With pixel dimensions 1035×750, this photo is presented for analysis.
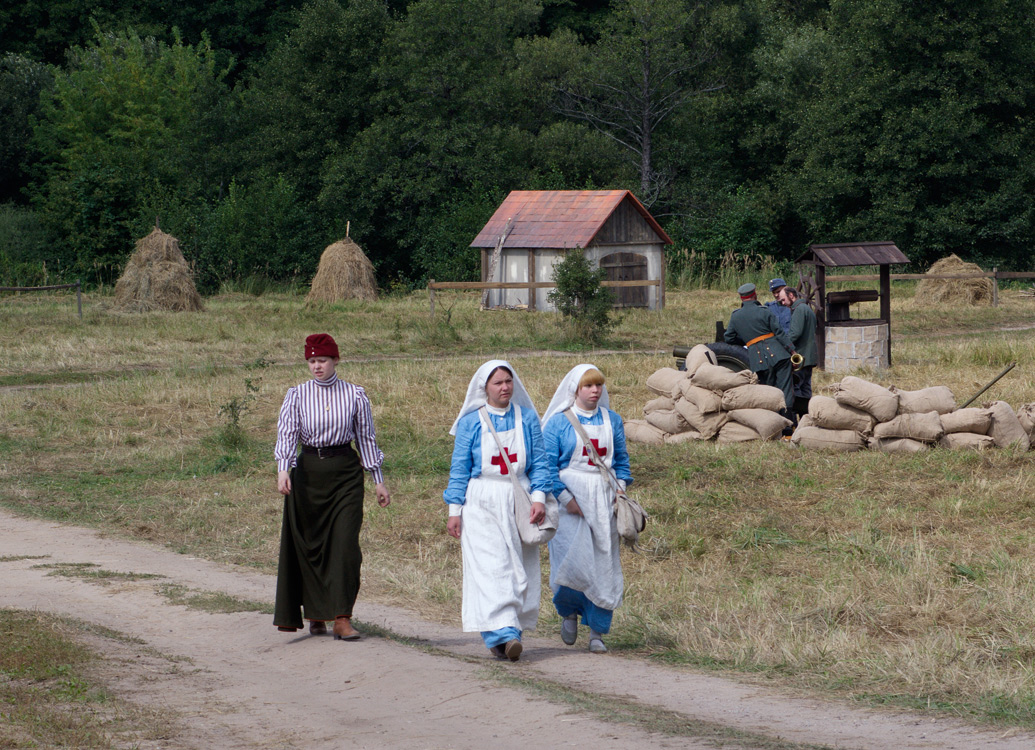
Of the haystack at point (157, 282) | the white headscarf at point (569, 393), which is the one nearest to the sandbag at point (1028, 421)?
the white headscarf at point (569, 393)

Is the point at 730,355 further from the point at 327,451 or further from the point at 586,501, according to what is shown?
the point at 327,451

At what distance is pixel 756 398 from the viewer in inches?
523

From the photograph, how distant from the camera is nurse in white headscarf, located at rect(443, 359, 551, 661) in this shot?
647 cm

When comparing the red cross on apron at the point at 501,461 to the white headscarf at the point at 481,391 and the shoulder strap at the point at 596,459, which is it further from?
the shoulder strap at the point at 596,459

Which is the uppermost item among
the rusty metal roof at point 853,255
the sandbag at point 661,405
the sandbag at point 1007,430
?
the rusty metal roof at point 853,255

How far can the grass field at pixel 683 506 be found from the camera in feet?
22.4

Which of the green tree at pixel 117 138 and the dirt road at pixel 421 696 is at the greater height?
the green tree at pixel 117 138

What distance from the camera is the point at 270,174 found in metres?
43.5

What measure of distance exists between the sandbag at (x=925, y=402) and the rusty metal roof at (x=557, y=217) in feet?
61.7

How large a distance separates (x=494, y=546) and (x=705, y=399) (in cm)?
732

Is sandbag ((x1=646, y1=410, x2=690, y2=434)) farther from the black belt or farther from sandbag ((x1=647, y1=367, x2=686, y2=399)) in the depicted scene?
the black belt

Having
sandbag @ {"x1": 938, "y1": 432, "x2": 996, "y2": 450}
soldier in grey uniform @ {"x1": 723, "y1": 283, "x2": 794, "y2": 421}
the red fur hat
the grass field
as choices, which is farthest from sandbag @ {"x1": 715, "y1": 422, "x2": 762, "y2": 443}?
the red fur hat

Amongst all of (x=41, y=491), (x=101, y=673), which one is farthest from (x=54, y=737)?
(x=41, y=491)

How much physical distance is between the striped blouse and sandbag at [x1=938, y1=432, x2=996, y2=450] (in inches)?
296
